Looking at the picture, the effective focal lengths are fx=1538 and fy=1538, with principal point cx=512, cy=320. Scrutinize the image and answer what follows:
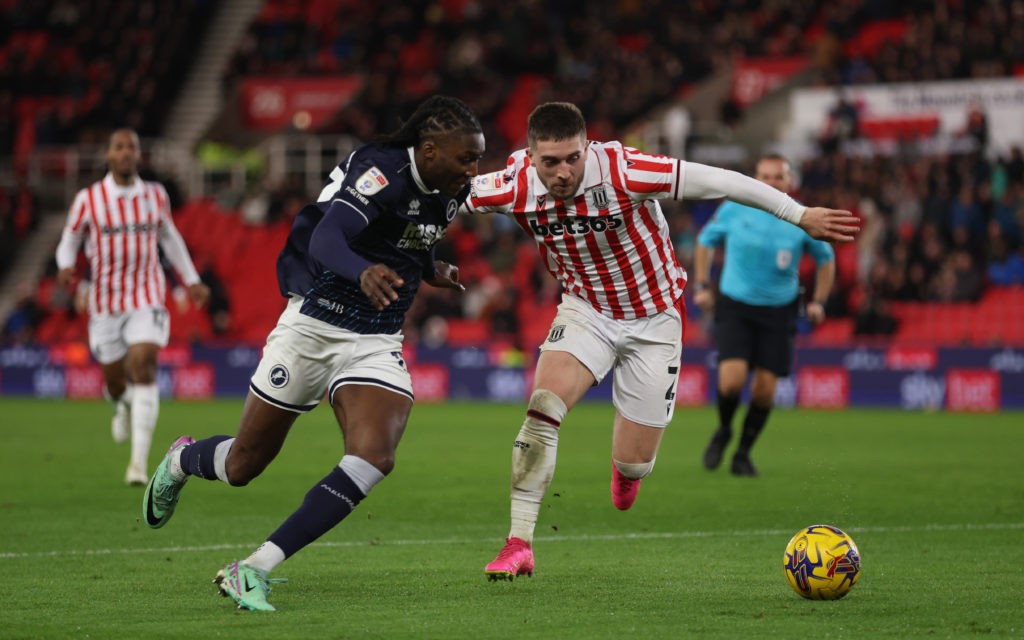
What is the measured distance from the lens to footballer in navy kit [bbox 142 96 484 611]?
256 inches

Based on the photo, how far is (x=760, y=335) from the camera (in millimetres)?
12688

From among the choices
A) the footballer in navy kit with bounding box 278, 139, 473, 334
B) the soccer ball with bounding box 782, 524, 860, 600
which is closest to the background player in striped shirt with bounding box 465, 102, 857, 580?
the footballer in navy kit with bounding box 278, 139, 473, 334

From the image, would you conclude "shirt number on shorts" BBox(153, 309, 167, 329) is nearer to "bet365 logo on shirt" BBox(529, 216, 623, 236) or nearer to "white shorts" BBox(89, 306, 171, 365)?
"white shorts" BBox(89, 306, 171, 365)

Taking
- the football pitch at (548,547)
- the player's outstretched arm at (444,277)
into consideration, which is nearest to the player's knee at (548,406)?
the player's outstretched arm at (444,277)

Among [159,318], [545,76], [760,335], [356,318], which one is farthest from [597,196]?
[545,76]

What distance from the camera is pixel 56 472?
1345cm

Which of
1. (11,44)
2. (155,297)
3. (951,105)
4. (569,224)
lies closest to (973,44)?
(951,105)

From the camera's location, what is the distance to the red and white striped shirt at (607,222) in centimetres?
761

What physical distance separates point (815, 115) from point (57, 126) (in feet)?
56.9

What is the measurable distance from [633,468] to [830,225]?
2.04 meters

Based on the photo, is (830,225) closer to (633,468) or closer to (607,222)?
(607,222)

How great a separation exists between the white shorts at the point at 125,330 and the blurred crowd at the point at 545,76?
38.9 feet

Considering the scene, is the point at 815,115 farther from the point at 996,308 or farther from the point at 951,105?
the point at 996,308

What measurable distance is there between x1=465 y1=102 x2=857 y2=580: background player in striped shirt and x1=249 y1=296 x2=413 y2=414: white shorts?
103 centimetres
